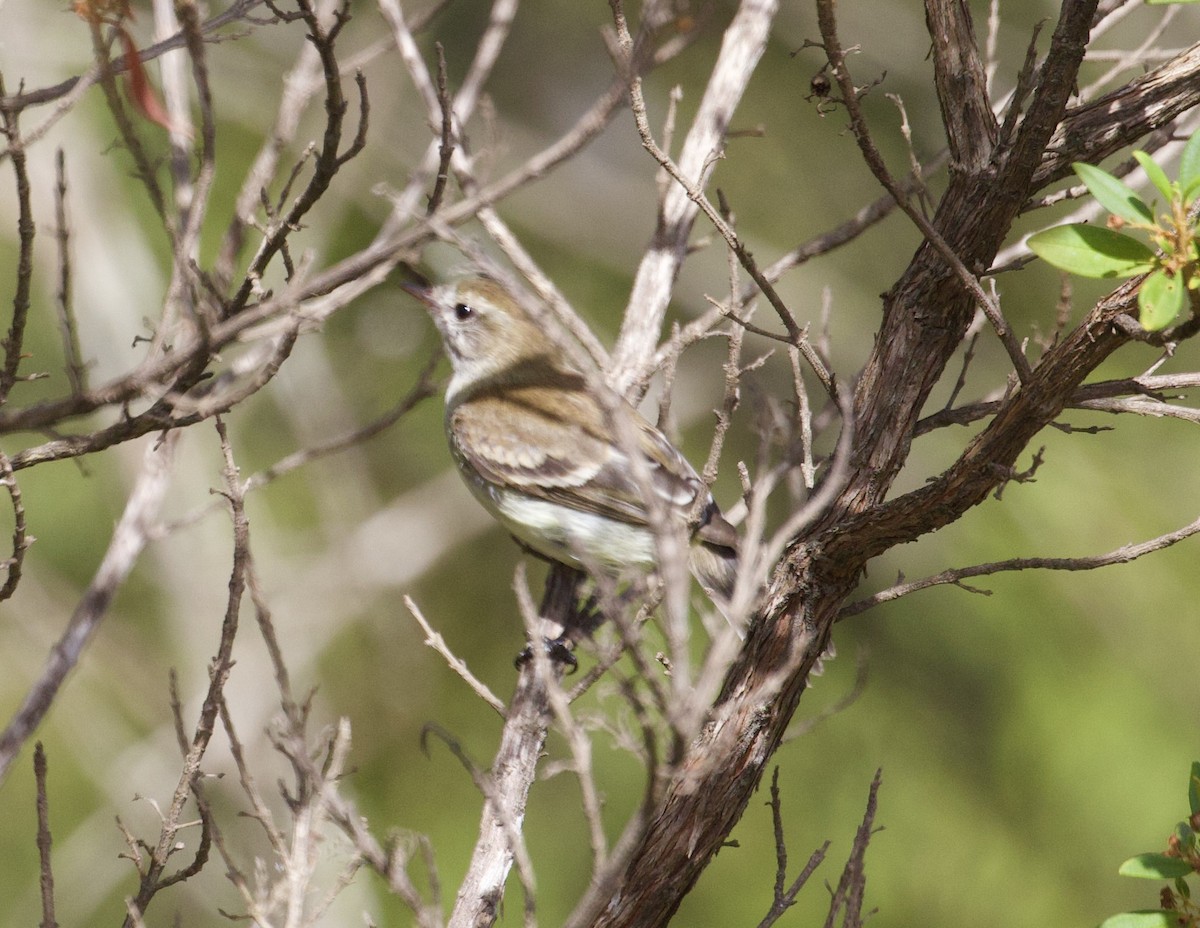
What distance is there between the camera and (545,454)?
5.21 metres

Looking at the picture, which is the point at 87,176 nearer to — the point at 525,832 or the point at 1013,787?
the point at 525,832

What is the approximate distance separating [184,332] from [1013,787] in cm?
Result: 580

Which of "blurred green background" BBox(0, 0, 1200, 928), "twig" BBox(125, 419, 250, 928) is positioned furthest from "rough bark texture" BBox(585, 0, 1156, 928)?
"blurred green background" BBox(0, 0, 1200, 928)

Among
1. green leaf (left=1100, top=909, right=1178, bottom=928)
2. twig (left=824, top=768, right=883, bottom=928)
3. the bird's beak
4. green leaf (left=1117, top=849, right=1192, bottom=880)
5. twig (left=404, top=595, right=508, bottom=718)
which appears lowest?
green leaf (left=1100, top=909, right=1178, bottom=928)

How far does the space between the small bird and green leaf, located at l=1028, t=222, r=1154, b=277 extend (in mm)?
2477

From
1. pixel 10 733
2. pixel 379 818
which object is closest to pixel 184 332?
pixel 10 733

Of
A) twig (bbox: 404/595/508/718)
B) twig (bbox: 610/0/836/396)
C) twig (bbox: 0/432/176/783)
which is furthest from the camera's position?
twig (bbox: 610/0/836/396)

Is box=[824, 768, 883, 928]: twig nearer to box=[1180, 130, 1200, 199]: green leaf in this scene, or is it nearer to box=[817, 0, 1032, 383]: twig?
box=[817, 0, 1032, 383]: twig

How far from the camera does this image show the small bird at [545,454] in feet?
15.7

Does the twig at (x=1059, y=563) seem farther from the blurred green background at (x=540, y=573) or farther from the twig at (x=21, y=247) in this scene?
the blurred green background at (x=540, y=573)

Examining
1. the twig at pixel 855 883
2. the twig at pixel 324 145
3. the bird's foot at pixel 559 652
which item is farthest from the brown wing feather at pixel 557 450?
the twig at pixel 324 145

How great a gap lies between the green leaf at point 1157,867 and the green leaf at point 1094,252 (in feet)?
3.97

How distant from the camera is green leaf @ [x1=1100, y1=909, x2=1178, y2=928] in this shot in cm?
238

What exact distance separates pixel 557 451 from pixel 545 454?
0.06m
